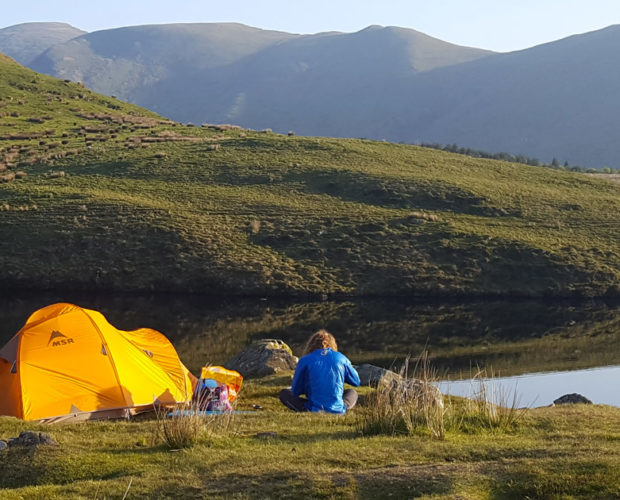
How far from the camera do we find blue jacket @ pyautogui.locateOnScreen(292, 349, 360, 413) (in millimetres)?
16453

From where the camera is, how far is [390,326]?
130 ft

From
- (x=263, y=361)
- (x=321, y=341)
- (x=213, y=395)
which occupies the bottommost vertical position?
(x=263, y=361)

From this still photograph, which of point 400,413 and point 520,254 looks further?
point 520,254

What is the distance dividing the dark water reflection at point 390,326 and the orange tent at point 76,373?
27.9 feet

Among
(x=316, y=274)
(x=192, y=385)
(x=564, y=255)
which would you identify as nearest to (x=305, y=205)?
(x=316, y=274)

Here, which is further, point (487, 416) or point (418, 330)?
point (418, 330)

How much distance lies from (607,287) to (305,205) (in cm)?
2379

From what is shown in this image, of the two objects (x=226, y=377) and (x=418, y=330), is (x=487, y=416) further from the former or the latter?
(x=418, y=330)

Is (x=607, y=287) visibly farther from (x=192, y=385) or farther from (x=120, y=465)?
(x=120, y=465)

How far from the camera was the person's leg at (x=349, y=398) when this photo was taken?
1764 cm

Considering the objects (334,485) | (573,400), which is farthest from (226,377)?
(334,485)

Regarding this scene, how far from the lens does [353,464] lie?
11.2m

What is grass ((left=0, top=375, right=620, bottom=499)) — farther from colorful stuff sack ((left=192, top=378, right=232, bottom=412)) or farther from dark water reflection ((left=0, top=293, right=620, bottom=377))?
dark water reflection ((left=0, top=293, right=620, bottom=377))

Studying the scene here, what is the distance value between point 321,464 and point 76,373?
29.9ft
